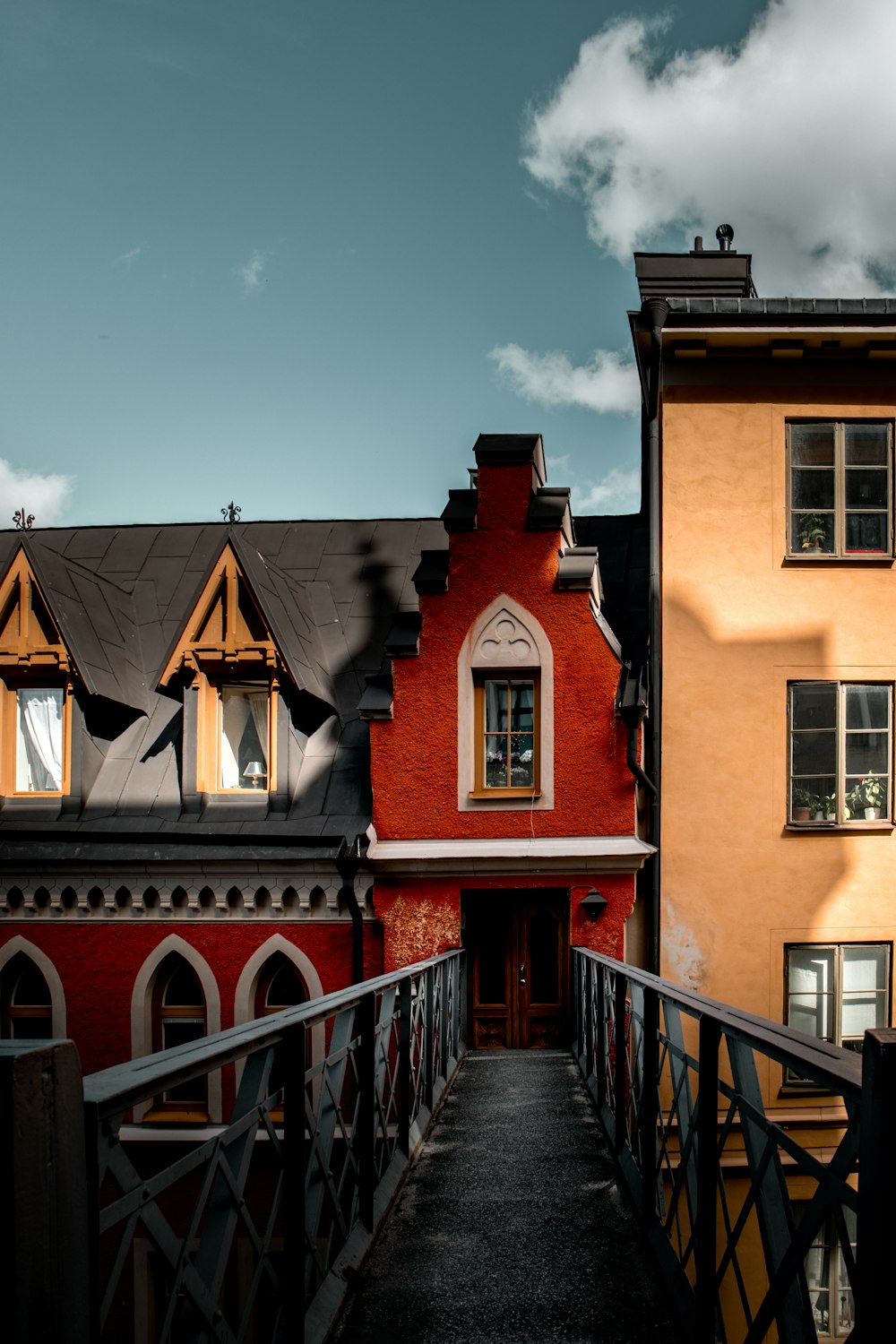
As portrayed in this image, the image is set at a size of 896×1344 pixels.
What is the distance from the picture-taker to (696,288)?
16156mm

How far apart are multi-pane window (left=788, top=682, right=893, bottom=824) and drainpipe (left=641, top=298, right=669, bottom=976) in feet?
5.57

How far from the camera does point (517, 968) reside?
13633 mm

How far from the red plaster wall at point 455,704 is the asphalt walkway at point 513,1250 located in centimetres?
528

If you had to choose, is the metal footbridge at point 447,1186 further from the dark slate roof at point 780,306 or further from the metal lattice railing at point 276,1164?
the dark slate roof at point 780,306

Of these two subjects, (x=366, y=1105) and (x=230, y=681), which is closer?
(x=366, y=1105)

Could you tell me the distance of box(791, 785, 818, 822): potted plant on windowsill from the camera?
44.3 ft

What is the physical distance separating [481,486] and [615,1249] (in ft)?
32.0

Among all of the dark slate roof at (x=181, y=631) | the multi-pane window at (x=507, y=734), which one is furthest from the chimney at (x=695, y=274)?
the multi-pane window at (x=507, y=734)

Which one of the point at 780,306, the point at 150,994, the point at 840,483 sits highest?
the point at 780,306

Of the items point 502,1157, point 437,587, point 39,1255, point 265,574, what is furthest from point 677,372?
point 39,1255

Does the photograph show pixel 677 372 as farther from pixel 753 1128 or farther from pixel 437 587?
pixel 753 1128

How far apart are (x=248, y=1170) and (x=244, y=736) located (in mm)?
10100

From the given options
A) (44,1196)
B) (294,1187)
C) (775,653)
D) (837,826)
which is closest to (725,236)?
(775,653)

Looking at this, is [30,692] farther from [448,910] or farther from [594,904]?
[594,904]
